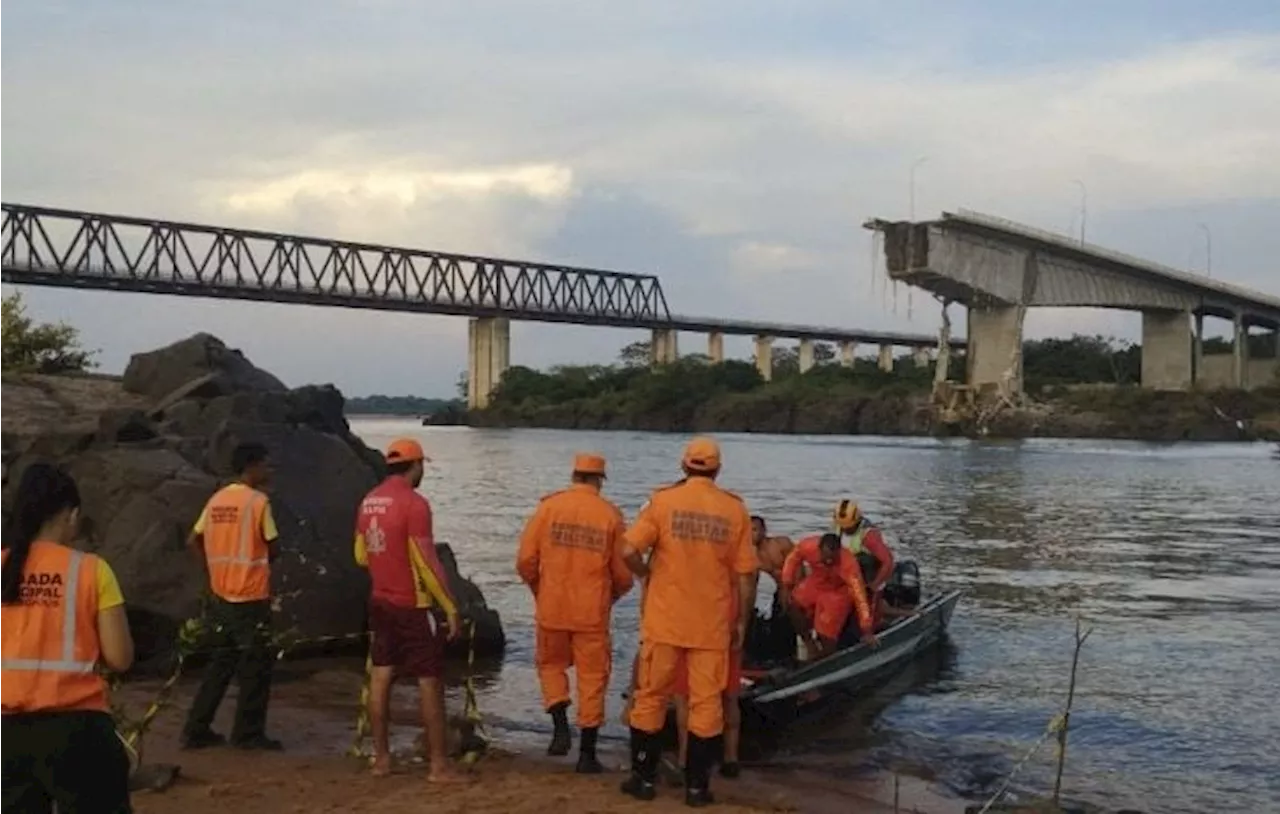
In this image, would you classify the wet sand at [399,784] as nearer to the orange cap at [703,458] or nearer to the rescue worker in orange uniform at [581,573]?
the rescue worker in orange uniform at [581,573]

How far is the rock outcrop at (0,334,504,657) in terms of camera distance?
13203 mm

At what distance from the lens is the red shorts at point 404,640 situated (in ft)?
27.7

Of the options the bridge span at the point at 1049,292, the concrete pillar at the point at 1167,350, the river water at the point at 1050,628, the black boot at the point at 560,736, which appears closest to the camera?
the black boot at the point at 560,736

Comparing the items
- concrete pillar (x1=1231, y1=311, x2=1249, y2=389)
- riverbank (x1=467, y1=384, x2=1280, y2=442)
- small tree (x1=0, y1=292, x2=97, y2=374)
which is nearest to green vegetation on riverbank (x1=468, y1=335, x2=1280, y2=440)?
riverbank (x1=467, y1=384, x2=1280, y2=442)

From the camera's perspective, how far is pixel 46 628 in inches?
203

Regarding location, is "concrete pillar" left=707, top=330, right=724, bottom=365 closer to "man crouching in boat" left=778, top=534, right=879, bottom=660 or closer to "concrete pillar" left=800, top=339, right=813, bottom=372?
"concrete pillar" left=800, top=339, right=813, bottom=372

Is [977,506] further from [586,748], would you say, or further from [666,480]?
[586,748]

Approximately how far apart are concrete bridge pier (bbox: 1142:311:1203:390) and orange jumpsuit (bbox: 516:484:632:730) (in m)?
108

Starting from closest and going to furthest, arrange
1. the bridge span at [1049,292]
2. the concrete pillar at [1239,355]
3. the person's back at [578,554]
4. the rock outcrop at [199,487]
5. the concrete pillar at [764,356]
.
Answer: the person's back at [578,554] → the rock outcrop at [199,487] → the bridge span at [1049,292] → the concrete pillar at [1239,355] → the concrete pillar at [764,356]

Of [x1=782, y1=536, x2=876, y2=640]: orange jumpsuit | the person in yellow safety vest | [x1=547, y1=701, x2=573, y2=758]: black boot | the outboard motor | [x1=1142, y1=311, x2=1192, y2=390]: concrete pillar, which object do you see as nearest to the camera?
[x1=547, y1=701, x2=573, y2=758]: black boot

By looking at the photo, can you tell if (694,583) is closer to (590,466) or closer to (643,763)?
(643,763)

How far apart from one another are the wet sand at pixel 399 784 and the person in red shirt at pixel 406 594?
16.5 inches

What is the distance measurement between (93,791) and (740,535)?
13.3 feet

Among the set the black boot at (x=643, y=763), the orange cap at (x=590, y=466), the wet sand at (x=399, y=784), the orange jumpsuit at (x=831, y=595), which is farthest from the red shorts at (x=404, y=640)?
the orange jumpsuit at (x=831, y=595)
